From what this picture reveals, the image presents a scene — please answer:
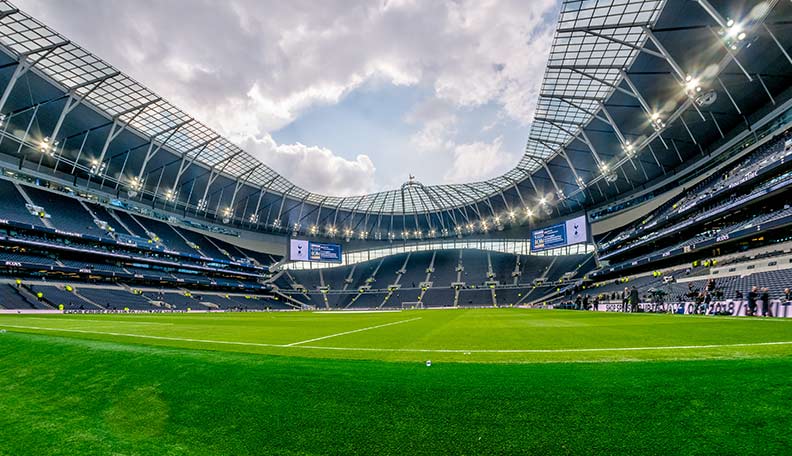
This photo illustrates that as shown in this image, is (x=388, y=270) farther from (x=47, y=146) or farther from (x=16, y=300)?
(x=16, y=300)

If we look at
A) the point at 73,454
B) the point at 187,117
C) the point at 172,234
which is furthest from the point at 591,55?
the point at 172,234

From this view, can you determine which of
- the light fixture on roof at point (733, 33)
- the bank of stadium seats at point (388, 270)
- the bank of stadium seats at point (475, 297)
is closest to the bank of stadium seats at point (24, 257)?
the bank of stadium seats at point (388, 270)

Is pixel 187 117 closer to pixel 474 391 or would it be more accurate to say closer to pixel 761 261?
pixel 474 391

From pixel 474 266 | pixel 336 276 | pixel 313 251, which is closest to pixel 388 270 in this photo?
pixel 336 276

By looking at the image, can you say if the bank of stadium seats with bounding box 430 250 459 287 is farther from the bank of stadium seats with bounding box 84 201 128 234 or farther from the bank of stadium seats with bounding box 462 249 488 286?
the bank of stadium seats with bounding box 84 201 128 234

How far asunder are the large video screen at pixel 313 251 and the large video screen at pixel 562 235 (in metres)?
39.8

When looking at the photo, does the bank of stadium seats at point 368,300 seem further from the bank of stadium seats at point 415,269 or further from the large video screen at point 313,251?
the large video screen at point 313,251

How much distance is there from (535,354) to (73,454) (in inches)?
226

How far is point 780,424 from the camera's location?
2221 millimetres

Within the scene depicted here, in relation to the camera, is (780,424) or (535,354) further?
(535,354)

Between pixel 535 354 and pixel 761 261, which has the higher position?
pixel 761 261

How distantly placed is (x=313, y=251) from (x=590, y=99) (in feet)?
179

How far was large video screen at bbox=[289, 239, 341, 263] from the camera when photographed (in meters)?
68.6

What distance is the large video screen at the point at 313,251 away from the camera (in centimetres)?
6856
